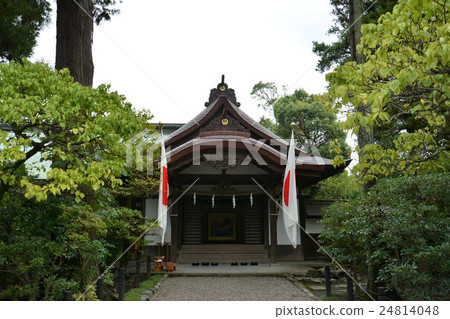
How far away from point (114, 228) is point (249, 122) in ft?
27.3

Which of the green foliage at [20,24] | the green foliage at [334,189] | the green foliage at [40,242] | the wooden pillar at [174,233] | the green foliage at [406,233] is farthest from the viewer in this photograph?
the green foliage at [334,189]

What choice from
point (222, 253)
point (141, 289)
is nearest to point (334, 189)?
point (222, 253)

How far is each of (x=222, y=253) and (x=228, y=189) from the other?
8.23 feet

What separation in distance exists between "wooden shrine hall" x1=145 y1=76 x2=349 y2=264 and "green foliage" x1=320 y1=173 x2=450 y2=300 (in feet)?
17.8

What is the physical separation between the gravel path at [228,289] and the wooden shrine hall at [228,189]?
2.67 m

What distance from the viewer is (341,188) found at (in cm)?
2338

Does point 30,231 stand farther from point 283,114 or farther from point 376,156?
point 283,114

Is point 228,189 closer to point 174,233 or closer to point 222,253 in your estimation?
point 222,253

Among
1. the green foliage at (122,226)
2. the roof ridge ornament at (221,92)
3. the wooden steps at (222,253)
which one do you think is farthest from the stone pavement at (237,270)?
the roof ridge ornament at (221,92)

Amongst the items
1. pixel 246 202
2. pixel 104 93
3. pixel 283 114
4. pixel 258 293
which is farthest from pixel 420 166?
pixel 283 114

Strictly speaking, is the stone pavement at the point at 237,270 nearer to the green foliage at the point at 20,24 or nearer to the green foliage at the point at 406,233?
the green foliage at the point at 406,233

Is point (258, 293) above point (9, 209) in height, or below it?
below

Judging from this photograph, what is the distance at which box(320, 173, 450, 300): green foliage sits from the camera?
5.15 m

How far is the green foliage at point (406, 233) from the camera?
5145 mm
